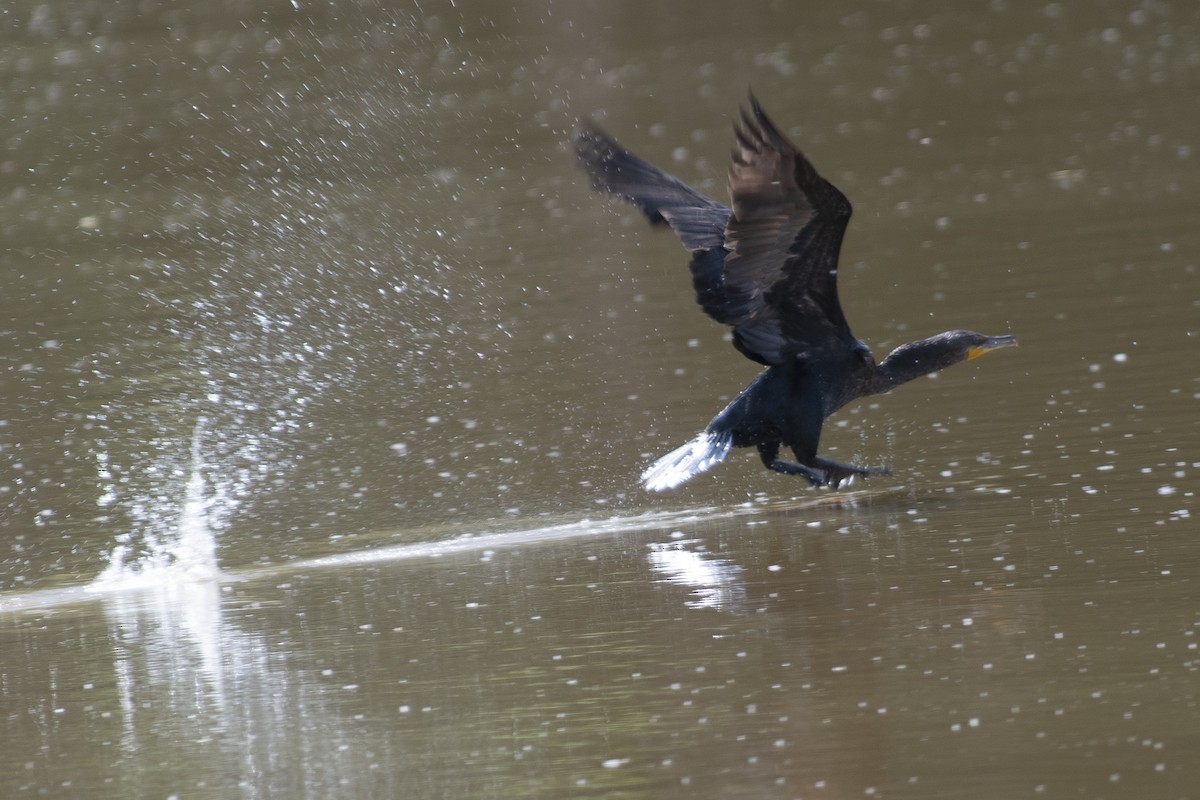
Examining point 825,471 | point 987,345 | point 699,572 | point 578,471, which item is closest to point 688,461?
point 825,471

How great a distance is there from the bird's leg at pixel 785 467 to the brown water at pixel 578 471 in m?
0.12

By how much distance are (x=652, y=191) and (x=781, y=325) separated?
1.00 metres

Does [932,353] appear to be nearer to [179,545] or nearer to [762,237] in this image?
[762,237]

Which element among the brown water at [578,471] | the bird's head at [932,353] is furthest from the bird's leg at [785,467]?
the bird's head at [932,353]

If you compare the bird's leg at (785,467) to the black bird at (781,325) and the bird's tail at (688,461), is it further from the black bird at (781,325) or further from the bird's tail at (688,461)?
the bird's tail at (688,461)

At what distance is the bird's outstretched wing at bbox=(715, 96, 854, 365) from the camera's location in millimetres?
5480

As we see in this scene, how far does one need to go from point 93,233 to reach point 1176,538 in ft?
31.5

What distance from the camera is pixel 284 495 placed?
23.1 feet

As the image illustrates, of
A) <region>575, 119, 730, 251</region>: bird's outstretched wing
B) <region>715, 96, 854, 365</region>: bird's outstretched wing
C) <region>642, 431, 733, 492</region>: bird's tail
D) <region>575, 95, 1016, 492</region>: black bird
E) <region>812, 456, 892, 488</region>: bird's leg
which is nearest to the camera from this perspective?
<region>715, 96, 854, 365</region>: bird's outstretched wing

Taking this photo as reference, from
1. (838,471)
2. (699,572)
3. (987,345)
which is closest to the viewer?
(699,572)

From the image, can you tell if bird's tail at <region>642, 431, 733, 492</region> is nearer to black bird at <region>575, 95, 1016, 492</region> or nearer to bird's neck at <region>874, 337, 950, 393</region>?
black bird at <region>575, 95, 1016, 492</region>

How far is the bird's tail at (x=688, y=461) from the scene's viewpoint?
20.0 feet

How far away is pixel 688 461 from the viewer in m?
6.16

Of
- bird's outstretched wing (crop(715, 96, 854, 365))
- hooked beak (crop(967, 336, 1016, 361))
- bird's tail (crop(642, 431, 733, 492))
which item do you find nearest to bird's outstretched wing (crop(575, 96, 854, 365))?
bird's outstretched wing (crop(715, 96, 854, 365))
